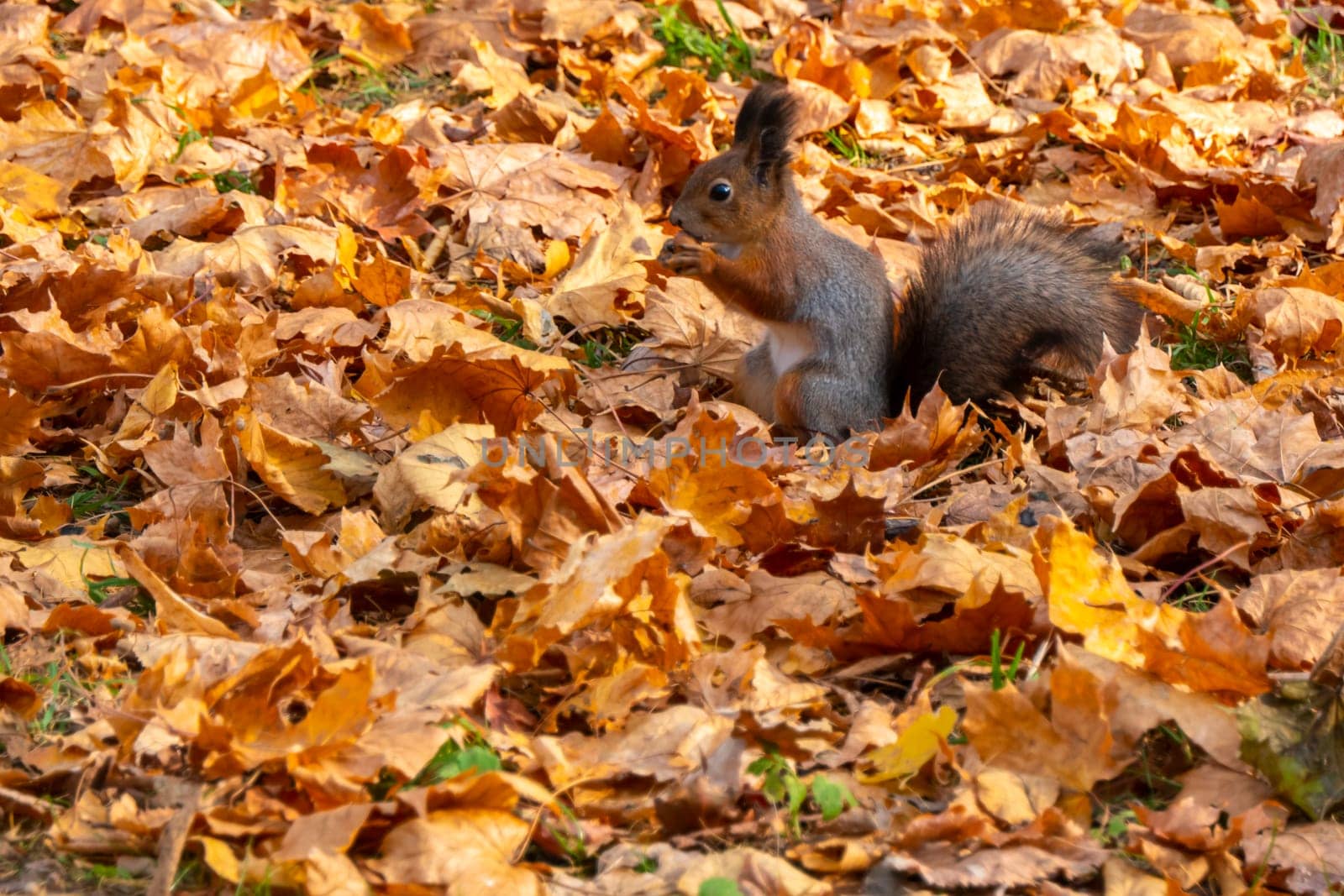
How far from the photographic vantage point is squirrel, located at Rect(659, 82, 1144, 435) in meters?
3.02

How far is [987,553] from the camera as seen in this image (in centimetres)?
210

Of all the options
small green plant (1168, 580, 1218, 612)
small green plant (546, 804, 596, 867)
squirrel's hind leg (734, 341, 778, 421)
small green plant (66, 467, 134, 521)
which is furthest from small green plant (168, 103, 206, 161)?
small green plant (1168, 580, 1218, 612)

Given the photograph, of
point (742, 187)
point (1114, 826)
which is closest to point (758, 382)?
point (742, 187)

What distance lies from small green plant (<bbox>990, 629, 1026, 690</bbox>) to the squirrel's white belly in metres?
1.44

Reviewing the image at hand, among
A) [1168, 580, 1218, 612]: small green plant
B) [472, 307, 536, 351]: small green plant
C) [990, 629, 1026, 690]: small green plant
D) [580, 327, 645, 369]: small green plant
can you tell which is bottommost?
[580, 327, 645, 369]: small green plant

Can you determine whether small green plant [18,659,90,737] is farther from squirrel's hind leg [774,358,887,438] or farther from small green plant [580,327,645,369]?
squirrel's hind leg [774,358,887,438]

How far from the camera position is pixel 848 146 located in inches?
166

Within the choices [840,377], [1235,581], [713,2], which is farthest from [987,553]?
[713,2]

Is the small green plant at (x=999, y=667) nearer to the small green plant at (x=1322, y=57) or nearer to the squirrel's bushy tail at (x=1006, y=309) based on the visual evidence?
the squirrel's bushy tail at (x=1006, y=309)

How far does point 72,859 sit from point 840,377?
6.61ft

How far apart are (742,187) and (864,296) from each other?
1.33ft

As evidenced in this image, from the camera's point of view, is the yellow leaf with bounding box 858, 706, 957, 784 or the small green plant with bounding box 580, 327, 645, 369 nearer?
the yellow leaf with bounding box 858, 706, 957, 784

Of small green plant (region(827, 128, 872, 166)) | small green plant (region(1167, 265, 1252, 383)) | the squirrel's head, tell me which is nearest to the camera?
small green plant (region(1167, 265, 1252, 383))

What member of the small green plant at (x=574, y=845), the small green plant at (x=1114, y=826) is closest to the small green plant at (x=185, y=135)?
the small green plant at (x=574, y=845)
